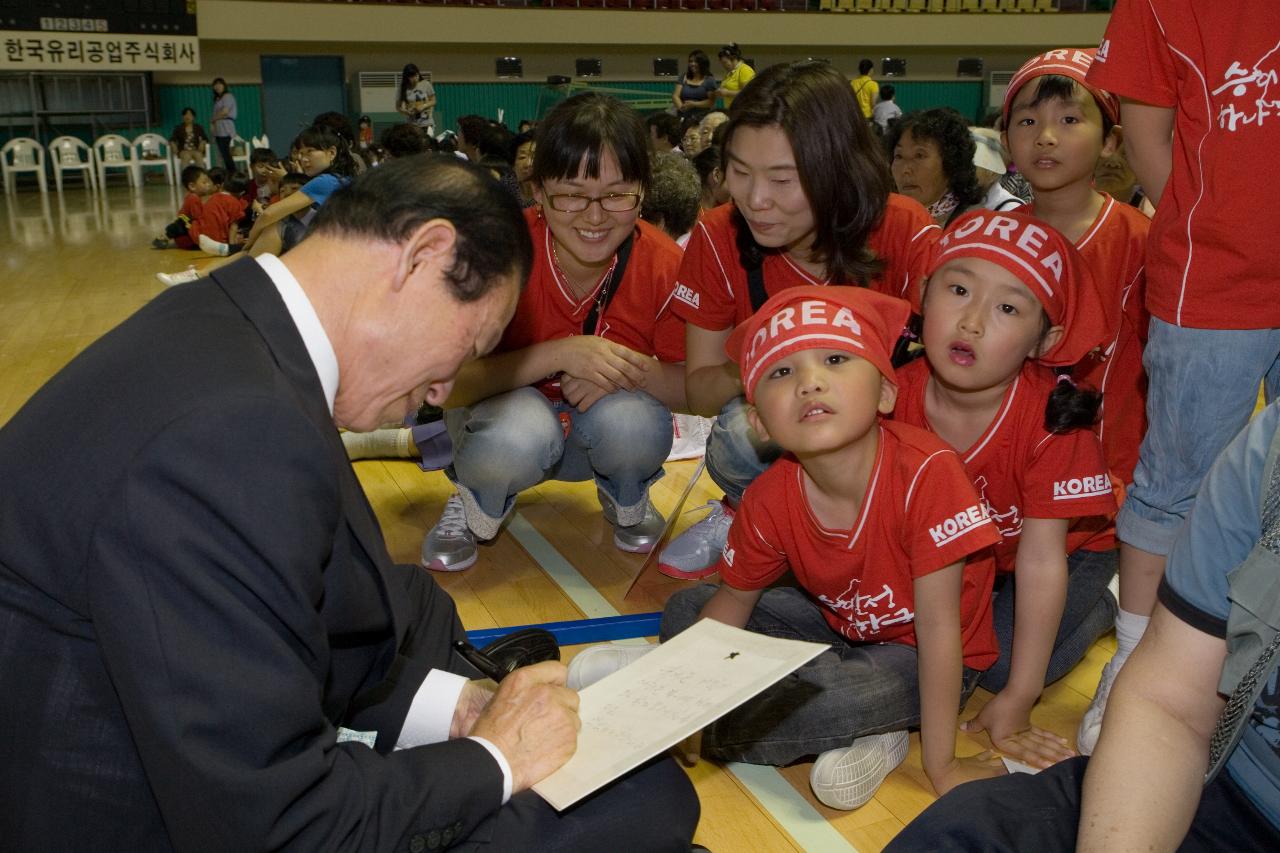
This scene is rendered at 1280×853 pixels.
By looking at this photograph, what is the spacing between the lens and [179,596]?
3.46 feet

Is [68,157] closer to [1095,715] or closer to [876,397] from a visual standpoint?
[876,397]

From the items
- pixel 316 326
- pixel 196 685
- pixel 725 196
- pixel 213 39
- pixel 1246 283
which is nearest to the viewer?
pixel 196 685

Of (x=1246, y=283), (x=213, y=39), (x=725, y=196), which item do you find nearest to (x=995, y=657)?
(x=1246, y=283)

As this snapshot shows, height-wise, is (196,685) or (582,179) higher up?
(582,179)

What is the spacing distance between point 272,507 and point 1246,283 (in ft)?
6.04

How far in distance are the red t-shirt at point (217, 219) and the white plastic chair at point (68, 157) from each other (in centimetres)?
511

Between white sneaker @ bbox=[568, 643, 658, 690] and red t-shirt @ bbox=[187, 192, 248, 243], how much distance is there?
884 centimetres

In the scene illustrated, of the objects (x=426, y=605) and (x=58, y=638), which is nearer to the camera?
(x=58, y=638)

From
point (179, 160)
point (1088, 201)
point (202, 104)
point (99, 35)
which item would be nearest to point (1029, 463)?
point (1088, 201)

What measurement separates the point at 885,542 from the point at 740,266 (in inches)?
37.4

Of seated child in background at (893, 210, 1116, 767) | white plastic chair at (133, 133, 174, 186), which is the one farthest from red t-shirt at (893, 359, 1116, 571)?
white plastic chair at (133, 133, 174, 186)

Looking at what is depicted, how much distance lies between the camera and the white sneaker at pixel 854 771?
6.58ft

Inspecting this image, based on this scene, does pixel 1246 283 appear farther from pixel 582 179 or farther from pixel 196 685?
pixel 196 685

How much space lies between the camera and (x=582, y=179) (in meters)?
2.84
